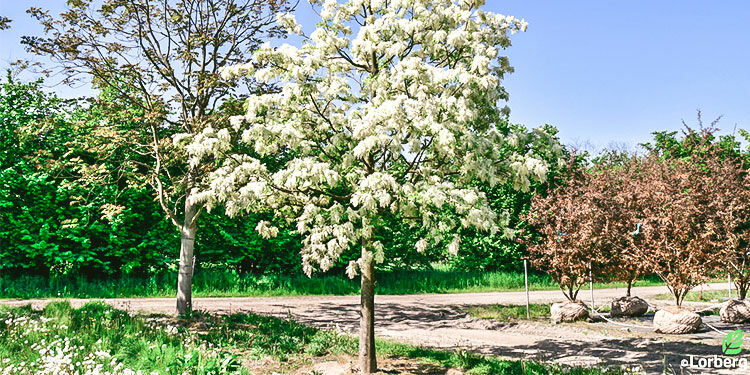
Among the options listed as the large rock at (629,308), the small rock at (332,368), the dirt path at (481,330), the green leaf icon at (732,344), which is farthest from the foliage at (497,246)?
the small rock at (332,368)

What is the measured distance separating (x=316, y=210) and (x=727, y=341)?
9.94 metres

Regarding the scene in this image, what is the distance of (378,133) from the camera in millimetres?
6676

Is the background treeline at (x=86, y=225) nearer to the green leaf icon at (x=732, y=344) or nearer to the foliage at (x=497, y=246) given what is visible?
the foliage at (x=497, y=246)

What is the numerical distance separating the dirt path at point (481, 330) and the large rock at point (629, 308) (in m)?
1.08

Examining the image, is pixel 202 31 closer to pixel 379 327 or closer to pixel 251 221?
pixel 379 327

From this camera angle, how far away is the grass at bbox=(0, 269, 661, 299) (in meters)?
17.9

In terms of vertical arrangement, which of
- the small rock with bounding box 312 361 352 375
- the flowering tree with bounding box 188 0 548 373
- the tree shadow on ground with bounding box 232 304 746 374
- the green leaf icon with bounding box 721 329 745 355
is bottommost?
the tree shadow on ground with bounding box 232 304 746 374

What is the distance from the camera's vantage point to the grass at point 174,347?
6.88 meters

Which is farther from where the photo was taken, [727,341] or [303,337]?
[727,341]

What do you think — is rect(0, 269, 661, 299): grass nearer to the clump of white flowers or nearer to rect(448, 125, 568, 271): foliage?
rect(448, 125, 568, 271): foliage

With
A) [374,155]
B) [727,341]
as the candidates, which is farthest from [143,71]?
[727,341]

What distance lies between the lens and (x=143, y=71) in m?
13.0

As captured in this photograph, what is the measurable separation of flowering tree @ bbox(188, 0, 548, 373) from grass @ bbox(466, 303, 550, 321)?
827 cm

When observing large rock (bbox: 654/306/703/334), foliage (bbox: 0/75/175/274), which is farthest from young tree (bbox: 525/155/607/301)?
foliage (bbox: 0/75/175/274)
